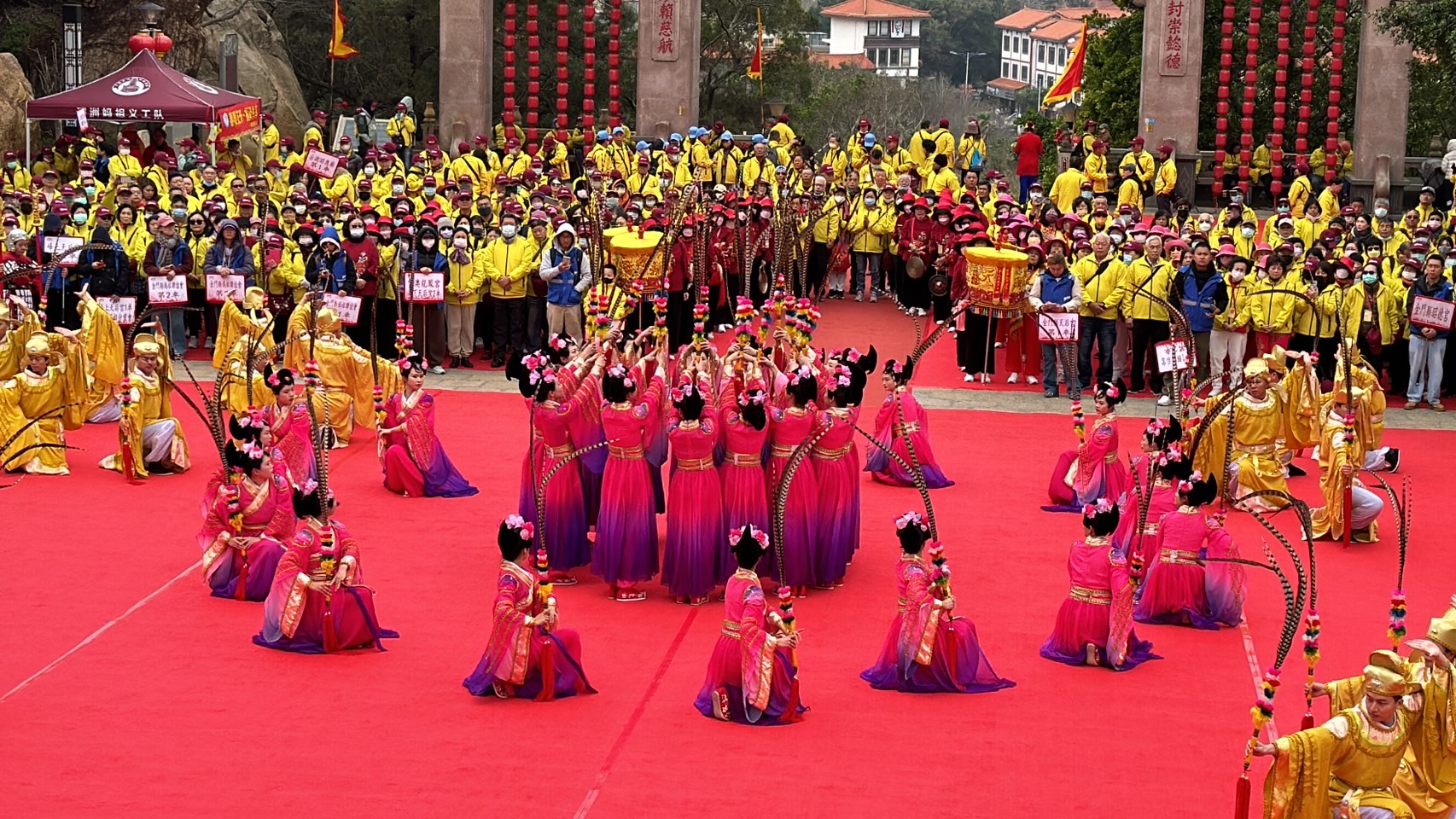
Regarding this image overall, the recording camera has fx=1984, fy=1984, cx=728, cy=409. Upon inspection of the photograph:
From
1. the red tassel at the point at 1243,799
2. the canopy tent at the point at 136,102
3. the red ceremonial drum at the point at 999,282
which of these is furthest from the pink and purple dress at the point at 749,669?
the canopy tent at the point at 136,102

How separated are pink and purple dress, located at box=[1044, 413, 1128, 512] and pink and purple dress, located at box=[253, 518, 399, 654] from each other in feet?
16.7

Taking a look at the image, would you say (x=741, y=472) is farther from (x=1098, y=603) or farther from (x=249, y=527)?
(x=249, y=527)

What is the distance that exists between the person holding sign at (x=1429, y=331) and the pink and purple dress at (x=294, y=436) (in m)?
9.76

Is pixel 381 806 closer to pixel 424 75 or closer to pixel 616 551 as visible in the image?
pixel 616 551

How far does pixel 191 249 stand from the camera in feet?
61.9

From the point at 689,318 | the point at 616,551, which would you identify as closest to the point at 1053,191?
Answer: the point at 689,318

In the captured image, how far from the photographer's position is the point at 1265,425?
13531mm

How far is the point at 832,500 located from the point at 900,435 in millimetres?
2294

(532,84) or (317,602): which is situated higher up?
(532,84)

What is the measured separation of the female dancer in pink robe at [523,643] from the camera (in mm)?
9641

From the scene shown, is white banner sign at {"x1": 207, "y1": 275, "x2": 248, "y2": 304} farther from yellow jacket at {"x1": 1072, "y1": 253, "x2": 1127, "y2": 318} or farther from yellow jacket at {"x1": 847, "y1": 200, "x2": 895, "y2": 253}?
yellow jacket at {"x1": 1072, "y1": 253, "x2": 1127, "y2": 318}

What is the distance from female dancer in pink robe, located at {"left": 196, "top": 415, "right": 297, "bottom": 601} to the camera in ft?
37.5

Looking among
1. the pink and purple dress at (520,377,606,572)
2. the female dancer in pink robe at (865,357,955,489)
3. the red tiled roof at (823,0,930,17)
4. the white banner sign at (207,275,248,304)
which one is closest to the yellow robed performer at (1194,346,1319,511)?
the female dancer in pink robe at (865,357,955,489)

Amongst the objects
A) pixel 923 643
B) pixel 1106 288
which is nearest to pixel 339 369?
pixel 1106 288
